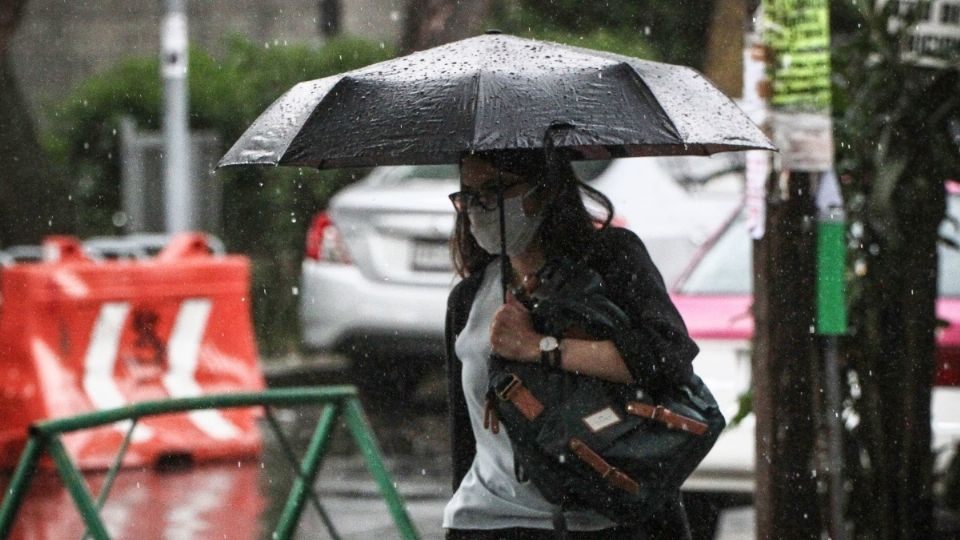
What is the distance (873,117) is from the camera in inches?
244

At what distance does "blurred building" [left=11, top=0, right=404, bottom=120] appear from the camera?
74.0 ft

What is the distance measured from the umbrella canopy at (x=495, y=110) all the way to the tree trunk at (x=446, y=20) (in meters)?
8.99

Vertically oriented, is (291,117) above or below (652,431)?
above

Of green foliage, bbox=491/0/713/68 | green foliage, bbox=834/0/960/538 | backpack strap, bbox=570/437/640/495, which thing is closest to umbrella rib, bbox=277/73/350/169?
backpack strap, bbox=570/437/640/495

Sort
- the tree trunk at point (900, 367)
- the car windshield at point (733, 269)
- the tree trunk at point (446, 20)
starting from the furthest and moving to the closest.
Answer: the tree trunk at point (446, 20), the car windshield at point (733, 269), the tree trunk at point (900, 367)

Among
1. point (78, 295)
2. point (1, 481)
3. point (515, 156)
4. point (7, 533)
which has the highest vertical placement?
point (515, 156)

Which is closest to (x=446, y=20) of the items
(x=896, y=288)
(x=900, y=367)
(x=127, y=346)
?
(x=127, y=346)

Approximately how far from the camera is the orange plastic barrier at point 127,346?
961cm

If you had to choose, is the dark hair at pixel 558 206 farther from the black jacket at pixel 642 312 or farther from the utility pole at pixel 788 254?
the utility pole at pixel 788 254

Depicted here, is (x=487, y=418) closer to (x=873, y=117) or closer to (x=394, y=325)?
(x=873, y=117)

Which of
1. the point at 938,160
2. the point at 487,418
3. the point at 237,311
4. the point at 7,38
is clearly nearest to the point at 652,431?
the point at 487,418

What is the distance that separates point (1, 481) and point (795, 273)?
5127 mm

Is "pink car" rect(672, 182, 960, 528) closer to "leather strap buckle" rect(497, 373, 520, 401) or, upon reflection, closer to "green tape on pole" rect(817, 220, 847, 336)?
"green tape on pole" rect(817, 220, 847, 336)

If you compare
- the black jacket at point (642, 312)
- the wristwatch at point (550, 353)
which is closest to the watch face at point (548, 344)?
the wristwatch at point (550, 353)
